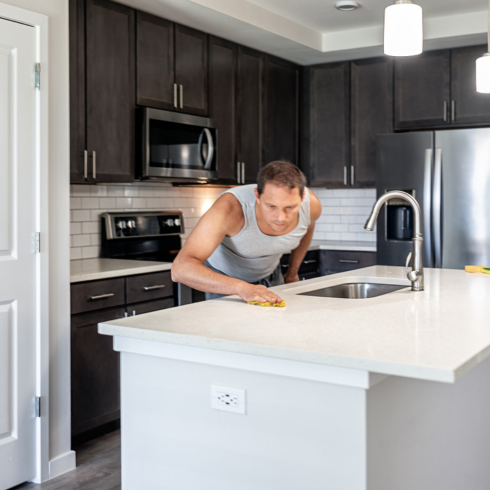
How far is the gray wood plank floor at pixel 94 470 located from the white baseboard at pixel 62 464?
0.08 ft

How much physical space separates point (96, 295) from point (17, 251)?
52 cm

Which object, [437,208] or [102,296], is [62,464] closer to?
[102,296]

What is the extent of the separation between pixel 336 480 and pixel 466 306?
33.0 inches

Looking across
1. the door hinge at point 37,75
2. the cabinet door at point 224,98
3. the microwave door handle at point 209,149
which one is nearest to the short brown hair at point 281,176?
the door hinge at point 37,75

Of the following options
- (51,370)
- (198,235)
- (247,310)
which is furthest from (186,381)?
(51,370)

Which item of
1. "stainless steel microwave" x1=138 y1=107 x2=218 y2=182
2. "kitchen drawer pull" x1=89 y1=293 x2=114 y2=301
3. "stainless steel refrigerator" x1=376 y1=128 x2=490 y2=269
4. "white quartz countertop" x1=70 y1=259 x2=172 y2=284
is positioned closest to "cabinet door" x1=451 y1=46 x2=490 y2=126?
"stainless steel refrigerator" x1=376 y1=128 x2=490 y2=269

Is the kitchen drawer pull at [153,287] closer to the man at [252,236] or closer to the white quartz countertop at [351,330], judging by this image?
the man at [252,236]

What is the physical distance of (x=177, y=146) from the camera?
3756 mm

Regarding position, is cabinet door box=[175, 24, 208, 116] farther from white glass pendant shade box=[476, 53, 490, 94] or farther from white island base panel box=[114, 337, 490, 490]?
white island base panel box=[114, 337, 490, 490]

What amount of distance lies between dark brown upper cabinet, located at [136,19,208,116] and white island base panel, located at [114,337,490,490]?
2.21 meters

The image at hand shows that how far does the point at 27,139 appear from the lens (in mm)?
2615

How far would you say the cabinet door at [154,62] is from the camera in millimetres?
3543

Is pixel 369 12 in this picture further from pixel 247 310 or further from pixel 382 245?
pixel 247 310

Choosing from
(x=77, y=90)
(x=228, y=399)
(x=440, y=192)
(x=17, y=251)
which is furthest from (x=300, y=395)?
(x=440, y=192)
